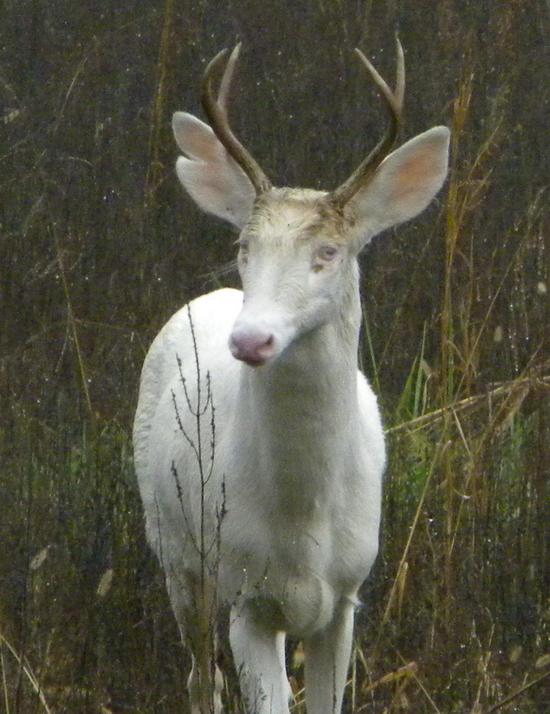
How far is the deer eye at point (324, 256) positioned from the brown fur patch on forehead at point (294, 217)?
26 mm

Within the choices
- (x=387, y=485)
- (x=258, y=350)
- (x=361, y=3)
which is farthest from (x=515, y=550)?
(x=361, y=3)

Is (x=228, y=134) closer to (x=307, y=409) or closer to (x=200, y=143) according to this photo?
(x=200, y=143)

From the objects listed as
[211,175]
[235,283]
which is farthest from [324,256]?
[235,283]

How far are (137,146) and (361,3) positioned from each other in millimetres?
1508

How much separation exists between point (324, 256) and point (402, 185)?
0.43 meters

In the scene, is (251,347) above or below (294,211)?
below

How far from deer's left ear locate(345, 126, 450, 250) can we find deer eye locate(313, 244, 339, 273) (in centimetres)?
20

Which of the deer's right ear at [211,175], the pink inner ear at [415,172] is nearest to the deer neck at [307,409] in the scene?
the pink inner ear at [415,172]

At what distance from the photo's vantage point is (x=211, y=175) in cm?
482

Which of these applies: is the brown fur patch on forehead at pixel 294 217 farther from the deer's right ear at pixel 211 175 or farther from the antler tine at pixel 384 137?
the deer's right ear at pixel 211 175

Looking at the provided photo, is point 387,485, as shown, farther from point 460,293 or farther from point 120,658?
→ point 460,293

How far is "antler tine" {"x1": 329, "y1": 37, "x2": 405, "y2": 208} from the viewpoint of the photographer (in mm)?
4375

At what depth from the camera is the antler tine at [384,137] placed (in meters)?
4.38

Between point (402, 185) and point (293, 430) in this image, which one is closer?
point (293, 430)
